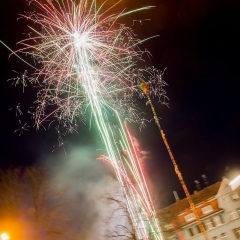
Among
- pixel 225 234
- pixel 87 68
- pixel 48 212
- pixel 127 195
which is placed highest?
pixel 87 68

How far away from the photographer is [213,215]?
37469 millimetres

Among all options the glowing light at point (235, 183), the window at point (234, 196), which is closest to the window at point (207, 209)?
the window at point (234, 196)

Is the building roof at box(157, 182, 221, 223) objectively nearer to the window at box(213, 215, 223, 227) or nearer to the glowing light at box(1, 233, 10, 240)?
the window at box(213, 215, 223, 227)

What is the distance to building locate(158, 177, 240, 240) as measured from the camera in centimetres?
3559

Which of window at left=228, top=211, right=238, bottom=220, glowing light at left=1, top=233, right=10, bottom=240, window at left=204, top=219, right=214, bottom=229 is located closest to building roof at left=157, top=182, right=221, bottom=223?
window at left=204, top=219, right=214, bottom=229

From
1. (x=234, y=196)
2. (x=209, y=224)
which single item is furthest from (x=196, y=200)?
(x=234, y=196)

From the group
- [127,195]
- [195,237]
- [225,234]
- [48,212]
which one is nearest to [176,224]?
[195,237]

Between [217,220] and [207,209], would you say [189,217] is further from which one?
[217,220]

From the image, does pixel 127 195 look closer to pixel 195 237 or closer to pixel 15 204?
pixel 15 204

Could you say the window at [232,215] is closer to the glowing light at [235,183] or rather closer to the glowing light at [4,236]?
the glowing light at [235,183]

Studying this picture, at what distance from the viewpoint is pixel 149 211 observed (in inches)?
547

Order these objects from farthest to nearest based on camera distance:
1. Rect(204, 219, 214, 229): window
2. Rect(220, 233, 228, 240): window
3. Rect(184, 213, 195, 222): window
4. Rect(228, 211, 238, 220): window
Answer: Rect(184, 213, 195, 222): window, Rect(204, 219, 214, 229): window, Rect(220, 233, 228, 240): window, Rect(228, 211, 238, 220): window

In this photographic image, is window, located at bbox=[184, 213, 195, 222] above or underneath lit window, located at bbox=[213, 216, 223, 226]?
above

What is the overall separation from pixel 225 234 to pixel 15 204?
91.1ft
